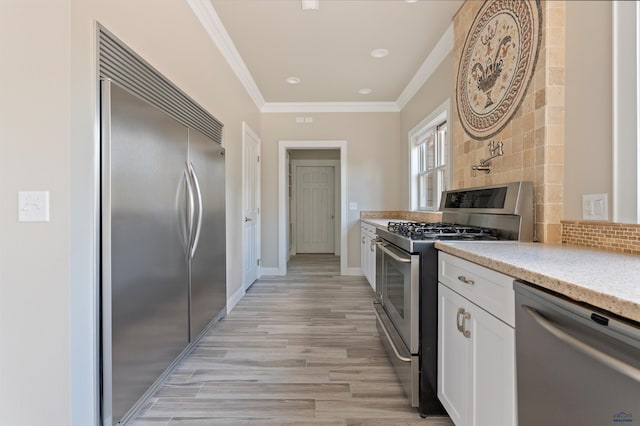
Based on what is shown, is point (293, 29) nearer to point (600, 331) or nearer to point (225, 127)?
point (225, 127)

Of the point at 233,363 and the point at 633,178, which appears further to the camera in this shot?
the point at 233,363

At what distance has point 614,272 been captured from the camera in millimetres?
836

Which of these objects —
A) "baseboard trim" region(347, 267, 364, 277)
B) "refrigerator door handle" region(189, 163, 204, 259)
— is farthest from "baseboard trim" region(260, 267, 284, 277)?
"refrigerator door handle" region(189, 163, 204, 259)

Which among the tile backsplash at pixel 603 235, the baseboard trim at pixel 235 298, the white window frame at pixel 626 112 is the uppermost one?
the white window frame at pixel 626 112

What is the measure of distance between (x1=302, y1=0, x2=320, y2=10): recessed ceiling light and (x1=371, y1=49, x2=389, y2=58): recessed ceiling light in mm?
913

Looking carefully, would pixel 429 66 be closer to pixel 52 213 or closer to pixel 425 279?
pixel 425 279

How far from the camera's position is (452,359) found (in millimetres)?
1364

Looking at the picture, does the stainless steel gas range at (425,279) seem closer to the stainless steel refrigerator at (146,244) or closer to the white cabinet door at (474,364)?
the white cabinet door at (474,364)

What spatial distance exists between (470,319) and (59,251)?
167 cm

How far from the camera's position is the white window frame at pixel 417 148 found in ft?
9.39

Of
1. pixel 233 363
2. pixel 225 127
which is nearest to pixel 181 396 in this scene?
pixel 233 363

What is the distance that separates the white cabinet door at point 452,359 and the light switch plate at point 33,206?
174 cm

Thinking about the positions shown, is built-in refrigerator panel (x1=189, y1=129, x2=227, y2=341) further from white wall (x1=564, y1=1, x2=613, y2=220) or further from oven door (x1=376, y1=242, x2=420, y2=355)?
white wall (x1=564, y1=1, x2=613, y2=220)

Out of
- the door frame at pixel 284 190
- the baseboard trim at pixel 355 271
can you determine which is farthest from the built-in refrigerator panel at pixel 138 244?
the baseboard trim at pixel 355 271
